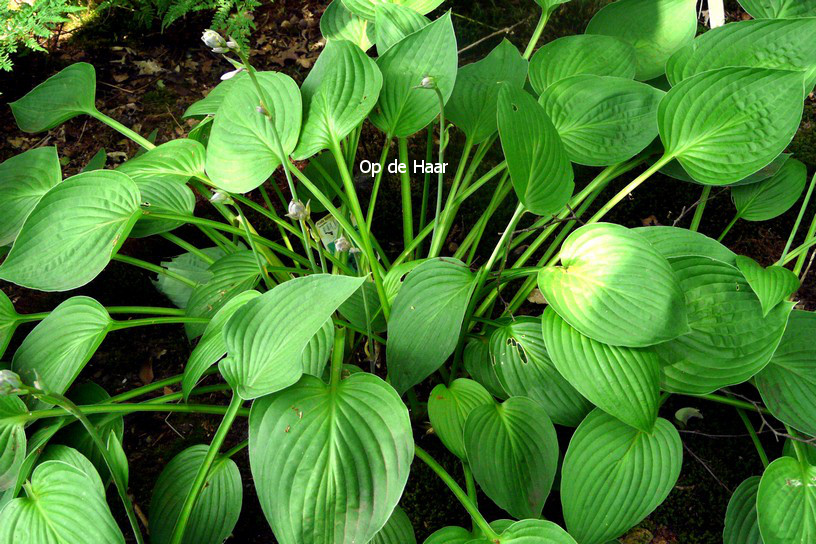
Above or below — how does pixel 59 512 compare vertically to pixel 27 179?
below

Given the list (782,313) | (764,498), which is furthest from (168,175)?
(764,498)

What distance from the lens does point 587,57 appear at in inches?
65.1

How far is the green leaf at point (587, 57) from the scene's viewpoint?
1642 millimetres

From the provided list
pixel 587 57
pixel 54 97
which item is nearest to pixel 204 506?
pixel 54 97

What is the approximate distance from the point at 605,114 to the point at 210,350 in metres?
1.14

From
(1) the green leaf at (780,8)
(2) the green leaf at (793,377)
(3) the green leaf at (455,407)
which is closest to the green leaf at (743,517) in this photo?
(2) the green leaf at (793,377)

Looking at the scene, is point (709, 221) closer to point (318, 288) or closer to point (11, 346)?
point (318, 288)

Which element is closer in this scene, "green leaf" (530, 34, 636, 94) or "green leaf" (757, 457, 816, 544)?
"green leaf" (757, 457, 816, 544)

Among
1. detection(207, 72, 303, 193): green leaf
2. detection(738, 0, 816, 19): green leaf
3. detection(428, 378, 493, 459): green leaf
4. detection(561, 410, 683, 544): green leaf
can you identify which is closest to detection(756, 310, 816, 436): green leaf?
detection(561, 410, 683, 544): green leaf

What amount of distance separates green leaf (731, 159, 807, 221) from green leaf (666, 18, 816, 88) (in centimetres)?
28

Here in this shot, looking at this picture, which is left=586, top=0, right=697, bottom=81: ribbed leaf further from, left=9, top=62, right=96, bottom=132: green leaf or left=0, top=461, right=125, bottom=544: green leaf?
left=0, top=461, right=125, bottom=544: green leaf

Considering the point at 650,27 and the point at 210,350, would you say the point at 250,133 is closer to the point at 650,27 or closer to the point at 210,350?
the point at 210,350

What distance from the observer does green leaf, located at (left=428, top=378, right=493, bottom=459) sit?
134cm

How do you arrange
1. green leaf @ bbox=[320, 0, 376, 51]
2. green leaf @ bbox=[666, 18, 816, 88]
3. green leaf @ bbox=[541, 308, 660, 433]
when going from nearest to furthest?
green leaf @ bbox=[541, 308, 660, 433] → green leaf @ bbox=[666, 18, 816, 88] → green leaf @ bbox=[320, 0, 376, 51]
